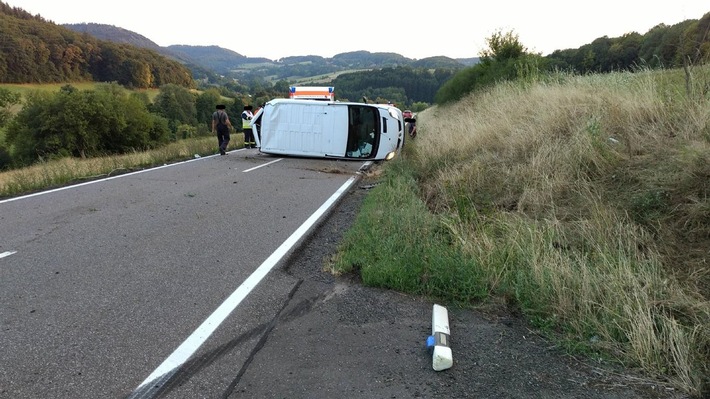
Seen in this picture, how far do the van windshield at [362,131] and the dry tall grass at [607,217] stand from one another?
16.4 feet

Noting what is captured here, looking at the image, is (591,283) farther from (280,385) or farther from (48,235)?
(48,235)

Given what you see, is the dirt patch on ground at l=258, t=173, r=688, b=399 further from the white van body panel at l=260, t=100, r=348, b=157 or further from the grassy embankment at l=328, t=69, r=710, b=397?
the white van body panel at l=260, t=100, r=348, b=157

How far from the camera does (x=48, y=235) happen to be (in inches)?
205

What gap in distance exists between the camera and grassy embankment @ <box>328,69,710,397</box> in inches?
113

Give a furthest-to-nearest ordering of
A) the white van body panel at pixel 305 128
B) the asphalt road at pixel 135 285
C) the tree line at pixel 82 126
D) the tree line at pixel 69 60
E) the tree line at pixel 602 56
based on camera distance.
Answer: the tree line at pixel 69 60
the tree line at pixel 82 126
the white van body panel at pixel 305 128
the tree line at pixel 602 56
the asphalt road at pixel 135 285

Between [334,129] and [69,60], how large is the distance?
82792 millimetres

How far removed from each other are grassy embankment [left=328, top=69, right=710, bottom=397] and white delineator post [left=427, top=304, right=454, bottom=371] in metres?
0.35

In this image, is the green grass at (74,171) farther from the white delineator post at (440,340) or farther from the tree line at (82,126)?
the tree line at (82,126)

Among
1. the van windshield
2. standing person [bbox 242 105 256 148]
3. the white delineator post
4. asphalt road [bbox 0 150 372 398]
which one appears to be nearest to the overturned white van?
the van windshield

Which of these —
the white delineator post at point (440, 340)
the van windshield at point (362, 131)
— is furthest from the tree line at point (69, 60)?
the white delineator post at point (440, 340)

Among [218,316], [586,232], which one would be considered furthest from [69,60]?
[586,232]

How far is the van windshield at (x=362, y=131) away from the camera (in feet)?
42.8

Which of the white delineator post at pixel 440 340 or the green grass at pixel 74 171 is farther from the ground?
the white delineator post at pixel 440 340

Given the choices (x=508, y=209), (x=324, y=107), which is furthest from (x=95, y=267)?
(x=324, y=107)
